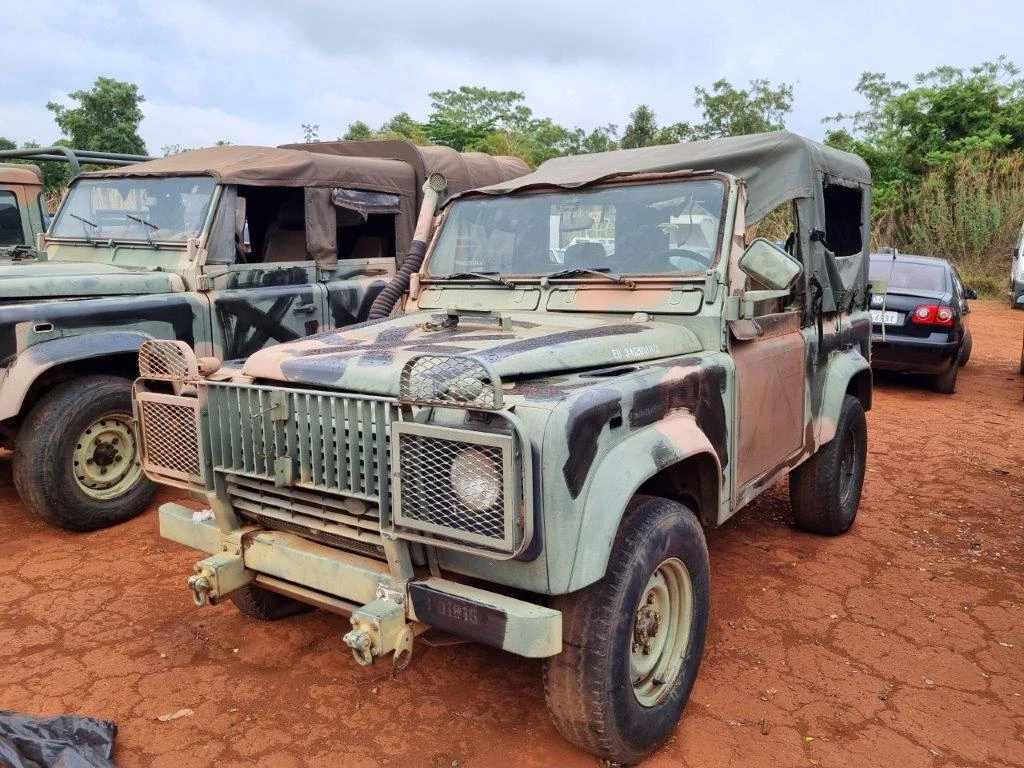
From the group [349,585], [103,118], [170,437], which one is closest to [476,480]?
[349,585]

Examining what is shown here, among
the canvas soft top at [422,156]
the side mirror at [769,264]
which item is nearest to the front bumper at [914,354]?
the canvas soft top at [422,156]

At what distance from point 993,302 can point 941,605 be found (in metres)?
15.8

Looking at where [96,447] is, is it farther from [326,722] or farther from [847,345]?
[847,345]

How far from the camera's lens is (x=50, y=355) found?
423 cm

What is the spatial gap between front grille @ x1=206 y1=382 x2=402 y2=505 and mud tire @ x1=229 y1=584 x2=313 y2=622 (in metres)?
0.95

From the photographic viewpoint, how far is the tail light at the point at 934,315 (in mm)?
8211

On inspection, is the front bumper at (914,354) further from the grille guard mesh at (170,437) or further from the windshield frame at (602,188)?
the grille guard mesh at (170,437)

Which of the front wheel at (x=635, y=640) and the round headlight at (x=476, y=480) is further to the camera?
the front wheel at (x=635, y=640)

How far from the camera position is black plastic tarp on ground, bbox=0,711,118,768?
2.36 metres

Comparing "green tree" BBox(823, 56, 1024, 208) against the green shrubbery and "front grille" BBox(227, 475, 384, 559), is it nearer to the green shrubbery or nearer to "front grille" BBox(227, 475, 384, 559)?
the green shrubbery

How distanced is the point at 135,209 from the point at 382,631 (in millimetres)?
4326

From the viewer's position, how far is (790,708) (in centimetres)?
289

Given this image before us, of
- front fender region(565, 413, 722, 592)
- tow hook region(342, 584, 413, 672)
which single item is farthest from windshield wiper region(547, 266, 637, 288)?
tow hook region(342, 584, 413, 672)

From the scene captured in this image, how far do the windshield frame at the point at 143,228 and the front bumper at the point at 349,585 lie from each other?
2.63 metres
